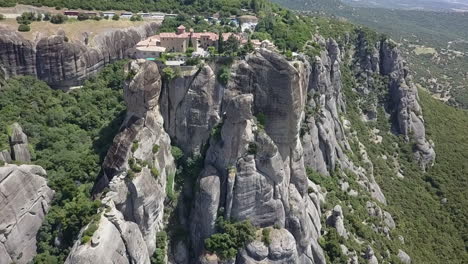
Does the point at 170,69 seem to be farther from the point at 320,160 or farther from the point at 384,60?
the point at 384,60

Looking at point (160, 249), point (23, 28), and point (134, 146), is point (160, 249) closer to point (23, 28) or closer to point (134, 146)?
point (134, 146)

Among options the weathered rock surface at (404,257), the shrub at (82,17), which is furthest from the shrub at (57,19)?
the weathered rock surface at (404,257)

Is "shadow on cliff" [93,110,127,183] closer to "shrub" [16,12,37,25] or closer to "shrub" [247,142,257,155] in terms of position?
"shrub" [247,142,257,155]

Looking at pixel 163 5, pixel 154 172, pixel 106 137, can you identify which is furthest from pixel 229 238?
pixel 163 5

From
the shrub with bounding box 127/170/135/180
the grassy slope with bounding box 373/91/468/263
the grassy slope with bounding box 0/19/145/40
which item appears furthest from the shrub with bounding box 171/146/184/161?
the grassy slope with bounding box 373/91/468/263

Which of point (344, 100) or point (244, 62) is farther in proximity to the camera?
point (344, 100)

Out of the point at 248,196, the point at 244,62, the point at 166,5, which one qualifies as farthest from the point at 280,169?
the point at 166,5

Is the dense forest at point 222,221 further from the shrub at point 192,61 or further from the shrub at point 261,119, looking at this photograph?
the shrub at point 192,61
